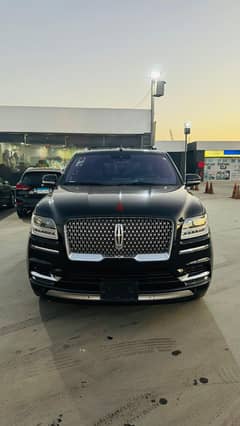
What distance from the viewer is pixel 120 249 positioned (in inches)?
109

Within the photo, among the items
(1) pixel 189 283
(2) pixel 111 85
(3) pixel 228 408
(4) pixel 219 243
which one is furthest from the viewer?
(2) pixel 111 85

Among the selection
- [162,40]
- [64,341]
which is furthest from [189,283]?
[162,40]

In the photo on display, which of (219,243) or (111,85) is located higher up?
(111,85)

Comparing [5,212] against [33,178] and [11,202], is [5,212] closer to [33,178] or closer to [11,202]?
[11,202]

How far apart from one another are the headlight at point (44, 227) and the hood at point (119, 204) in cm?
6

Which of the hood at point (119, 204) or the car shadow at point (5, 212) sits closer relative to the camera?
the hood at point (119, 204)

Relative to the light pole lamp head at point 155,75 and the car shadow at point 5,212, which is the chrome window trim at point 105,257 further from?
the light pole lamp head at point 155,75

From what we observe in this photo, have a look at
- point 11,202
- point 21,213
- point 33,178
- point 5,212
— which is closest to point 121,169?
point 33,178

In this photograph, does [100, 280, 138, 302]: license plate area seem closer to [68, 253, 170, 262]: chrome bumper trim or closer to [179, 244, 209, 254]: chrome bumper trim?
[68, 253, 170, 262]: chrome bumper trim

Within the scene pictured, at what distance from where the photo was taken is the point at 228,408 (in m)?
2.08

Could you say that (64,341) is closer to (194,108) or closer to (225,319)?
(225,319)

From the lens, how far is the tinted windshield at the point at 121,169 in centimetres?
405

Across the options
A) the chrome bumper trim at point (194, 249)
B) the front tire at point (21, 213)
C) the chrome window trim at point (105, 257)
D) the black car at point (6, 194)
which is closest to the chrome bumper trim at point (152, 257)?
the chrome window trim at point (105, 257)

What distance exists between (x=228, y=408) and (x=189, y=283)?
103 cm
